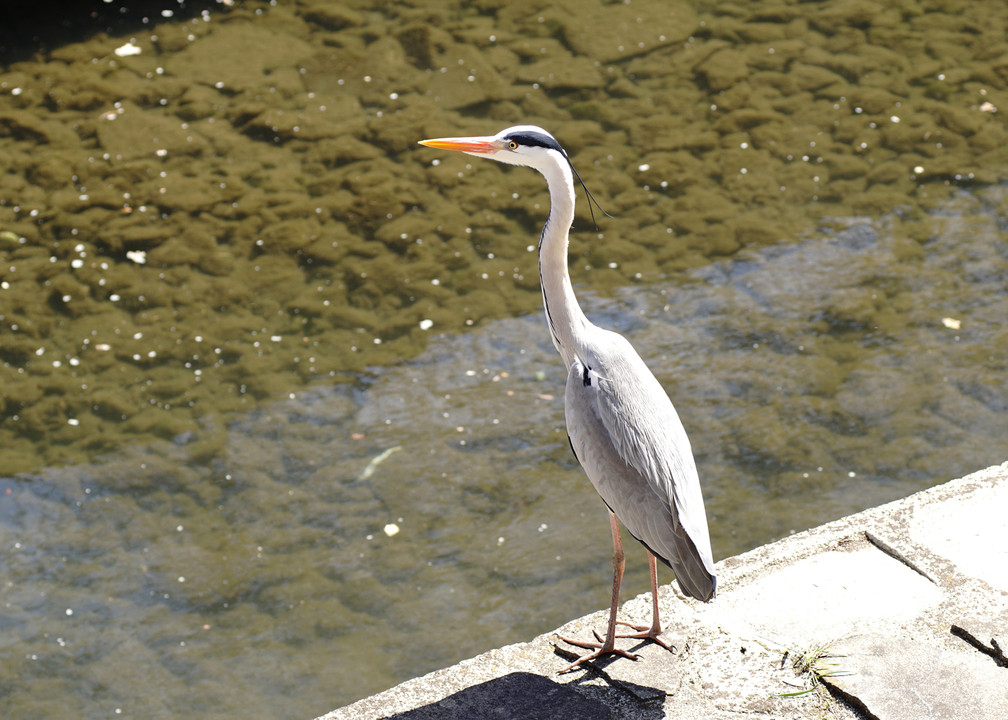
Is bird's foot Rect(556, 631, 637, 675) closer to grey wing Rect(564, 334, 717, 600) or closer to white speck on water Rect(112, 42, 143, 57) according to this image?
grey wing Rect(564, 334, 717, 600)

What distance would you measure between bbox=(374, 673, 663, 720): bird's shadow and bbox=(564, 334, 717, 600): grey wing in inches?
18.2

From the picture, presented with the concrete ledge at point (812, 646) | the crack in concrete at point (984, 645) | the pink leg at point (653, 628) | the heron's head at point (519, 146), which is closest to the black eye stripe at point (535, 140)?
the heron's head at point (519, 146)

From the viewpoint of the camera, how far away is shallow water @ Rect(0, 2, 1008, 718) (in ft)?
15.0

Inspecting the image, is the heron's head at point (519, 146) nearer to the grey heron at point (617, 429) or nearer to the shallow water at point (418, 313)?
the grey heron at point (617, 429)

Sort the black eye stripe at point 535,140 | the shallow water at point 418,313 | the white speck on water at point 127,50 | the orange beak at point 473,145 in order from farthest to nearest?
the white speck on water at point 127,50 → the shallow water at point 418,313 → the orange beak at point 473,145 → the black eye stripe at point 535,140

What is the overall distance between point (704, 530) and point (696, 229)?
12.0ft

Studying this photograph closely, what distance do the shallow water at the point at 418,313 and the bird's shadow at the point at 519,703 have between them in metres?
1.10

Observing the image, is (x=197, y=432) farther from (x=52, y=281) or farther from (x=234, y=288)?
(x=52, y=281)

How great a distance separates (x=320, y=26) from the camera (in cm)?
875

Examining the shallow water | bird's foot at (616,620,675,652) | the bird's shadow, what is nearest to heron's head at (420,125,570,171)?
bird's foot at (616,620,675,652)

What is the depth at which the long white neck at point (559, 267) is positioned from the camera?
10.7 ft

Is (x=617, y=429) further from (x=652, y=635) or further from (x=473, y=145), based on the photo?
(x=473, y=145)

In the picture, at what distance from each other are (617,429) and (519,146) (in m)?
0.94

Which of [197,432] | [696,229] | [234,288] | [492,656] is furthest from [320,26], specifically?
[492,656]
